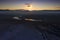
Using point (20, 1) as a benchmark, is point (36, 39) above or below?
below

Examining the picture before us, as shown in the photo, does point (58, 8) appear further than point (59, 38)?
Yes

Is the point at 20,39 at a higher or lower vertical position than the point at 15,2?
lower

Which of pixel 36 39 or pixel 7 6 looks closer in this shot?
pixel 36 39

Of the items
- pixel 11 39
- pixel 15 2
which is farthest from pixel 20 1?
pixel 11 39

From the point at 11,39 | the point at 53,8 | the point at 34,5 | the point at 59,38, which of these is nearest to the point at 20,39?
the point at 11,39

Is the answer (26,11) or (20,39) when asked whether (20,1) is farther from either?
(20,39)

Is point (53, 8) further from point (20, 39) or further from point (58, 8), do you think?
point (20, 39)

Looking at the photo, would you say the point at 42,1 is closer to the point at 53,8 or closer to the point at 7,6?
the point at 53,8

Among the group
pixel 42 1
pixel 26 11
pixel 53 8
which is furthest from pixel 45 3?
pixel 26 11
